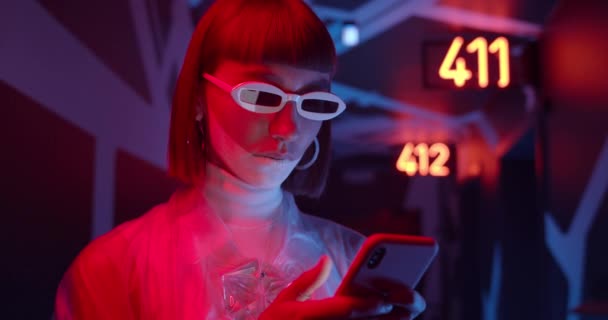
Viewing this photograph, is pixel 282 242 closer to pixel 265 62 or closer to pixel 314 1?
pixel 265 62

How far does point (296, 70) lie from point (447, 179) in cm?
617

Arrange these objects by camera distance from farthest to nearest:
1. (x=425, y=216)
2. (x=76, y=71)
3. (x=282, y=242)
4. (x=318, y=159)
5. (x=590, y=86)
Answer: (x=425, y=216)
(x=590, y=86)
(x=76, y=71)
(x=318, y=159)
(x=282, y=242)

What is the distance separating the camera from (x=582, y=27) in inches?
147

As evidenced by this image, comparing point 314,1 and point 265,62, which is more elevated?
point 314,1

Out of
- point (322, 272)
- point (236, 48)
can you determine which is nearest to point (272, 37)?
point (236, 48)

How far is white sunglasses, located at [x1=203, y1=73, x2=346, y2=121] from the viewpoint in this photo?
1.27 m

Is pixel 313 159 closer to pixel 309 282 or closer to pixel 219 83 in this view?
pixel 219 83

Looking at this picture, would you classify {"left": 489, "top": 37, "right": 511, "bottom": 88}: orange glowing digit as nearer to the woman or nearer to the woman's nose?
the woman

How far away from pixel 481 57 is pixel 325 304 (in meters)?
3.88

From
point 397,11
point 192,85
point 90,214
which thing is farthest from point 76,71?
point 397,11

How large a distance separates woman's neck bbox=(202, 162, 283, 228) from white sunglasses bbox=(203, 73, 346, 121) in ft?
0.58

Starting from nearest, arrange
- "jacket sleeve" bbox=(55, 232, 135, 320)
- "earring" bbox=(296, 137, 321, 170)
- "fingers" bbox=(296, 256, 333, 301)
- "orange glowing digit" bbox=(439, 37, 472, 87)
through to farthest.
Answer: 1. "fingers" bbox=(296, 256, 333, 301)
2. "jacket sleeve" bbox=(55, 232, 135, 320)
3. "earring" bbox=(296, 137, 321, 170)
4. "orange glowing digit" bbox=(439, 37, 472, 87)

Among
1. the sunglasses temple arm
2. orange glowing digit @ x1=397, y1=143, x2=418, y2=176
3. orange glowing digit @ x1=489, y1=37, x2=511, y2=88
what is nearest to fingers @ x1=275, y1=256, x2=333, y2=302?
the sunglasses temple arm

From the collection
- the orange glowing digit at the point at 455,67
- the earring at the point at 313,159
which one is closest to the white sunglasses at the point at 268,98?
the earring at the point at 313,159
